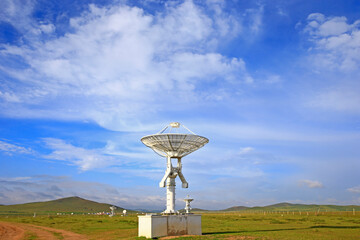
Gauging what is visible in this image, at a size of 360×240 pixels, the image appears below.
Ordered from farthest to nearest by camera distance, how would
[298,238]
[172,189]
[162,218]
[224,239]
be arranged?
[172,189] < [162,218] < [298,238] < [224,239]

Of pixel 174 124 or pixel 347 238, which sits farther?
pixel 174 124

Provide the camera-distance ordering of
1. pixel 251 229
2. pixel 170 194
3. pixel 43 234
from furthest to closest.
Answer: pixel 251 229
pixel 43 234
pixel 170 194

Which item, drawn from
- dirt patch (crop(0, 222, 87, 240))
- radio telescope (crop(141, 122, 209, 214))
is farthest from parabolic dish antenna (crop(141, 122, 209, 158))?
dirt patch (crop(0, 222, 87, 240))

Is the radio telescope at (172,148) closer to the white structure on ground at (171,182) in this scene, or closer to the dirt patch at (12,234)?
the white structure on ground at (171,182)

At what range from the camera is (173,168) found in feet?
122

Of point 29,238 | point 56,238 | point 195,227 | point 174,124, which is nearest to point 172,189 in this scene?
point 195,227

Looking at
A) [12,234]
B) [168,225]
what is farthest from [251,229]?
[12,234]

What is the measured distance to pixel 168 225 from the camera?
33344mm

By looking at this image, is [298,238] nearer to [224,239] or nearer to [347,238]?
[347,238]

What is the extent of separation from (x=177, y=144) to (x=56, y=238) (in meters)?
16.2

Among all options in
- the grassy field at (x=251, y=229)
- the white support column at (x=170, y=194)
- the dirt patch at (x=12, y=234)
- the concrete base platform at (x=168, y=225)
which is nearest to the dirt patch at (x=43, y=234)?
the dirt patch at (x=12, y=234)

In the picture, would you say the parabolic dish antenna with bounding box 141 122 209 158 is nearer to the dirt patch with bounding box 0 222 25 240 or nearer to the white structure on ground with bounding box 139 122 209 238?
the white structure on ground with bounding box 139 122 209 238

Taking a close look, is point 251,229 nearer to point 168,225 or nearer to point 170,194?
point 170,194

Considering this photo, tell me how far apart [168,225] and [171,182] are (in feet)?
15.8
